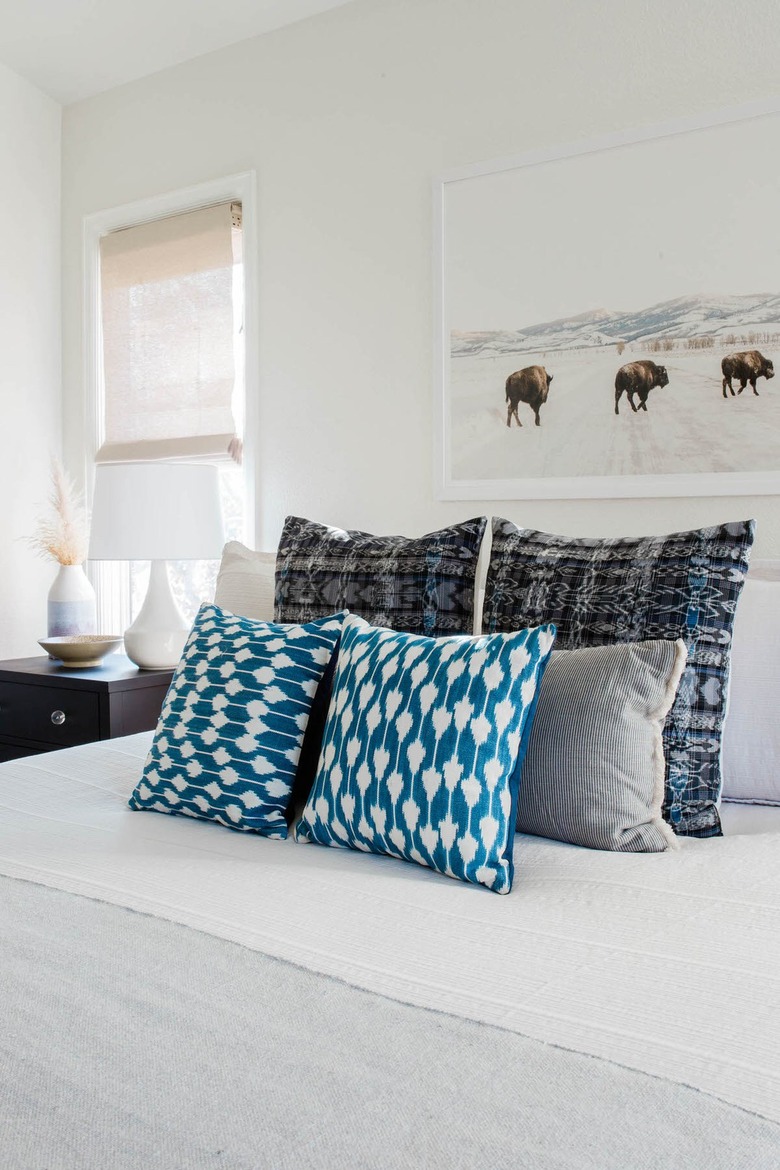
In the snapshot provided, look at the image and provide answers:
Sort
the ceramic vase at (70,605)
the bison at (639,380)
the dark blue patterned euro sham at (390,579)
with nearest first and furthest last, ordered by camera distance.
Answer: the dark blue patterned euro sham at (390,579), the bison at (639,380), the ceramic vase at (70,605)

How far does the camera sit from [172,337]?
3064mm

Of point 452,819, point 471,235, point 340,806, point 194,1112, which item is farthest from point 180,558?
point 194,1112

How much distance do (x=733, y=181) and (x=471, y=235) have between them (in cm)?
66

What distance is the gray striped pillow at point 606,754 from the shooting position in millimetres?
1341

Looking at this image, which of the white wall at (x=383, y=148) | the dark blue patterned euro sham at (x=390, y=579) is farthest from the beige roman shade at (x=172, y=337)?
the dark blue patterned euro sham at (x=390, y=579)

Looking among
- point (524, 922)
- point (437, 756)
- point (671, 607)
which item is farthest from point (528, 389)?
point (524, 922)

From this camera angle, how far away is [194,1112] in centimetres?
71

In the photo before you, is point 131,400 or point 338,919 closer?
point 338,919

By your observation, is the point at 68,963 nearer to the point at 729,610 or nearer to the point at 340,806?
the point at 340,806

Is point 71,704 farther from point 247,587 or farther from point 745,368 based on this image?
point 745,368

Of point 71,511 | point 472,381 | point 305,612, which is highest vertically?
point 472,381

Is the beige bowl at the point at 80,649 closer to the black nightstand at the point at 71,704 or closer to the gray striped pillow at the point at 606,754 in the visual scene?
the black nightstand at the point at 71,704

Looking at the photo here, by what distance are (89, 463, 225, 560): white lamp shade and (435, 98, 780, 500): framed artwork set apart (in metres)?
0.69

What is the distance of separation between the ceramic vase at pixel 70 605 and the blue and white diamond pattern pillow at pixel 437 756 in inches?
72.7
